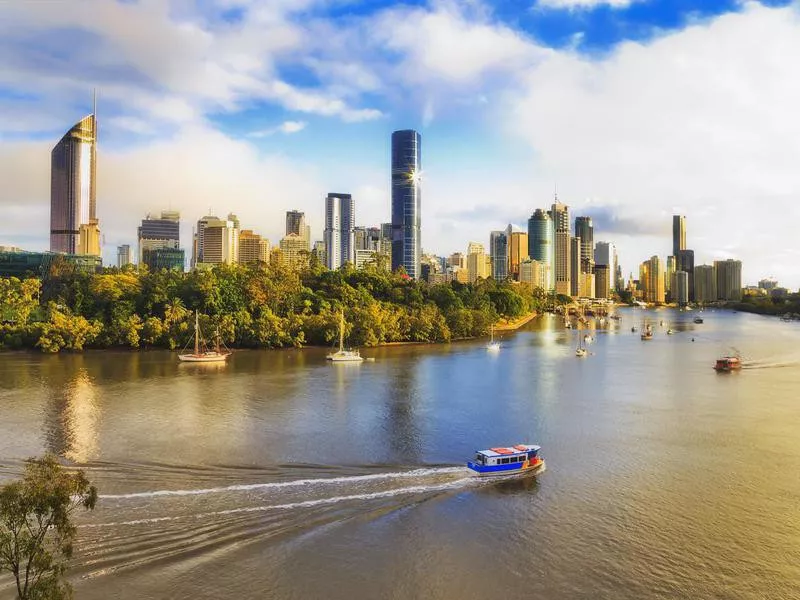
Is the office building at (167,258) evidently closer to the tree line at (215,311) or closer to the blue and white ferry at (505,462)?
the tree line at (215,311)

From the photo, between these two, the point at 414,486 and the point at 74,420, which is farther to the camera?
the point at 74,420

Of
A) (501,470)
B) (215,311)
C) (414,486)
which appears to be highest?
(215,311)

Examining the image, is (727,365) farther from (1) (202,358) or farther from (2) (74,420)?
(2) (74,420)

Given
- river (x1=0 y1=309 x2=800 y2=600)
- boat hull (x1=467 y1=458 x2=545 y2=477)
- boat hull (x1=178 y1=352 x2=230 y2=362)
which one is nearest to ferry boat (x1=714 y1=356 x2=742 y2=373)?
river (x1=0 y1=309 x2=800 y2=600)

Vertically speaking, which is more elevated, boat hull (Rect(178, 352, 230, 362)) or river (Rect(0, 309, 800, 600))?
boat hull (Rect(178, 352, 230, 362))

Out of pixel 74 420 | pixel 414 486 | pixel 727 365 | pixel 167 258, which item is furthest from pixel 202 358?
pixel 167 258

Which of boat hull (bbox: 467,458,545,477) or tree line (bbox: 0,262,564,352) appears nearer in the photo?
boat hull (bbox: 467,458,545,477)

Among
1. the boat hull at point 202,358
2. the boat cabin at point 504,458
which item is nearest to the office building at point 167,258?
the boat hull at point 202,358

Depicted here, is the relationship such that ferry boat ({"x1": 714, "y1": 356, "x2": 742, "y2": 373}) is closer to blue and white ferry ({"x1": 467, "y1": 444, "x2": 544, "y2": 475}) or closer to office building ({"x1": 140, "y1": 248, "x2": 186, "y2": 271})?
blue and white ferry ({"x1": 467, "y1": 444, "x2": 544, "y2": 475})
